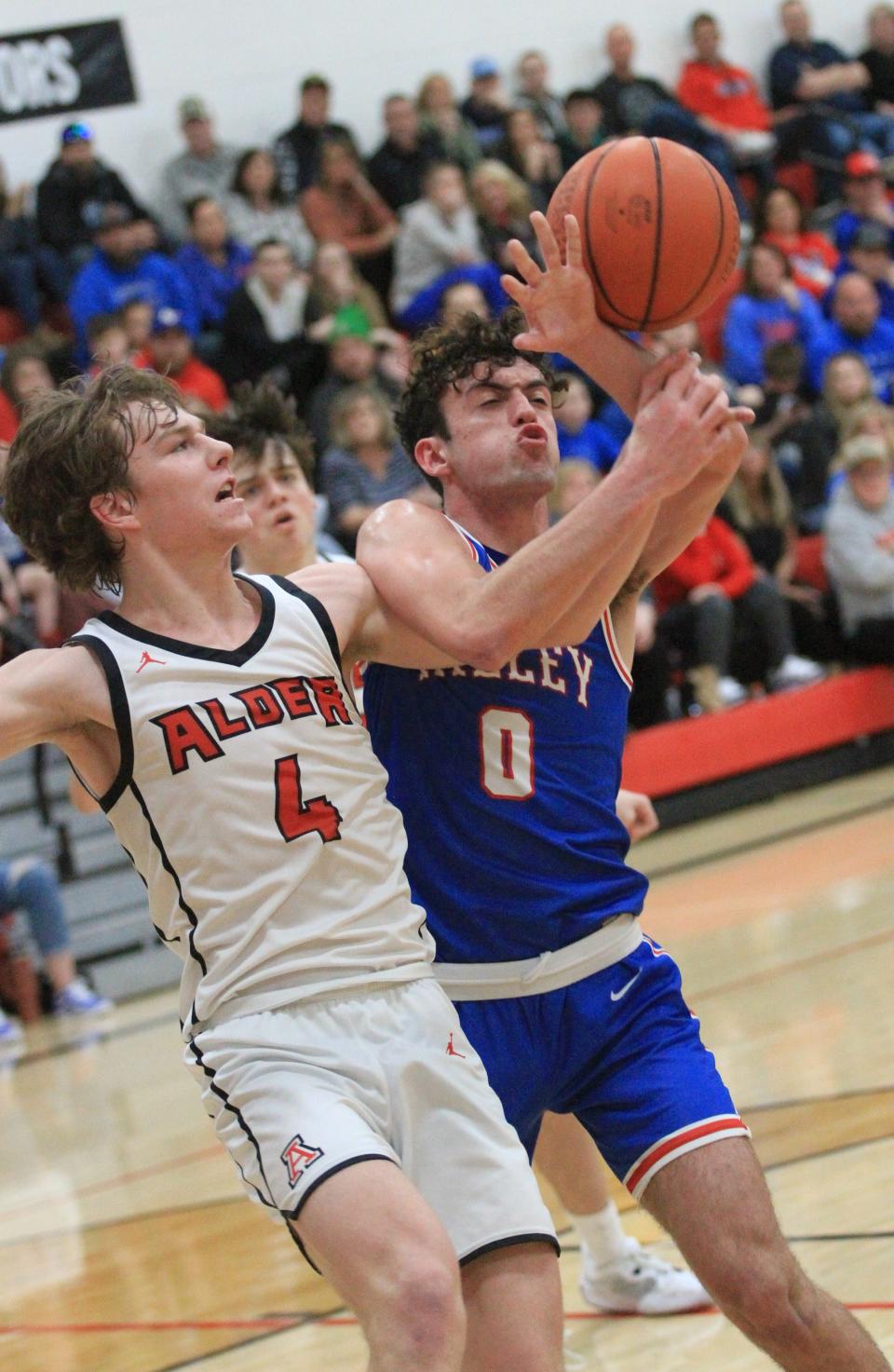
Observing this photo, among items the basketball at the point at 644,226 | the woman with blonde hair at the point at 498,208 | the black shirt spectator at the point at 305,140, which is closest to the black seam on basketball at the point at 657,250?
the basketball at the point at 644,226

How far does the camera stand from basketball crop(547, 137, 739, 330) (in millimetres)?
3244

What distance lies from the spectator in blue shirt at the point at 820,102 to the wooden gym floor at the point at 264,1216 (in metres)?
10.6

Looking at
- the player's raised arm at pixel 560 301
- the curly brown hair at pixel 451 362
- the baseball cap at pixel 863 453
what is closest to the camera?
the player's raised arm at pixel 560 301

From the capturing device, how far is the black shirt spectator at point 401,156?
49.6ft

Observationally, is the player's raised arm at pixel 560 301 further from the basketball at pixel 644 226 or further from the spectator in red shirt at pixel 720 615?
the spectator in red shirt at pixel 720 615

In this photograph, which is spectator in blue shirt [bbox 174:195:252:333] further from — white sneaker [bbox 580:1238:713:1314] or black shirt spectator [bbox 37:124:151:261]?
white sneaker [bbox 580:1238:713:1314]

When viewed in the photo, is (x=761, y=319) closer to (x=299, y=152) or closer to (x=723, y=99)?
(x=723, y=99)

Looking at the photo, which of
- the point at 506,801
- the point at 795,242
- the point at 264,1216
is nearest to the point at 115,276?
the point at 795,242

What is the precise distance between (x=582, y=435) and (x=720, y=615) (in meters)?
1.80

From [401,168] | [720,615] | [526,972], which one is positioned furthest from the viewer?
[401,168]

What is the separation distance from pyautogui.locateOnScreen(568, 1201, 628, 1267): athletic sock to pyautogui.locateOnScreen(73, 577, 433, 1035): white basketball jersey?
5.13ft

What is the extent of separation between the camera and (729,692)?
1189 cm

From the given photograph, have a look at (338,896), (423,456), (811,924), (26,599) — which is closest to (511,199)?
(26,599)

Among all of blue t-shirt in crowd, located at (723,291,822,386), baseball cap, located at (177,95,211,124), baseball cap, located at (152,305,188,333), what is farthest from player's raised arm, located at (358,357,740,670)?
baseball cap, located at (177,95,211,124)
